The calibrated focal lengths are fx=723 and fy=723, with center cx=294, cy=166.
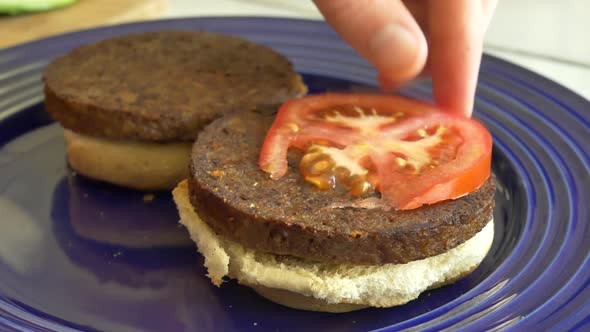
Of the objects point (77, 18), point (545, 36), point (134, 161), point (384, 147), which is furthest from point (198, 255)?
point (545, 36)

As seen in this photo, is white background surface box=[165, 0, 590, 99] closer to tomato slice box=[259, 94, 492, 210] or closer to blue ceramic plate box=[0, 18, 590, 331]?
blue ceramic plate box=[0, 18, 590, 331]

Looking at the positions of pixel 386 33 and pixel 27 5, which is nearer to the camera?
pixel 386 33

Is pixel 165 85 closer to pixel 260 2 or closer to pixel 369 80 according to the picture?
pixel 369 80

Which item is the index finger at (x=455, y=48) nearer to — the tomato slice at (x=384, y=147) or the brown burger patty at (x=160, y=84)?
the tomato slice at (x=384, y=147)

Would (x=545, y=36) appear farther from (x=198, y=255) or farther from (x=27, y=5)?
(x=27, y=5)

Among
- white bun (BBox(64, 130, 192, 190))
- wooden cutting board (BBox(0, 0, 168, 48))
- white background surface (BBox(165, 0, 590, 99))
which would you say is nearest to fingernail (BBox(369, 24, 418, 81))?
white bun (BBox(64, 130, 192, 190))

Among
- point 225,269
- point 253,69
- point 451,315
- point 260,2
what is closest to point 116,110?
point 253,69
